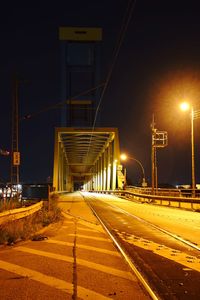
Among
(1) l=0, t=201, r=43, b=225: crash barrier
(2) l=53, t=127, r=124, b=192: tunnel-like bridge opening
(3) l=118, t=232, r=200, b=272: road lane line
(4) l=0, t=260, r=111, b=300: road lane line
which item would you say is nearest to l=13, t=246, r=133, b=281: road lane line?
(4) l=0, t=260, r=111, b=300: road lane line

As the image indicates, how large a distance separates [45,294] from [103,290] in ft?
2.70

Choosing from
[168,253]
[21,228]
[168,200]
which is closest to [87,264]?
[168,253]

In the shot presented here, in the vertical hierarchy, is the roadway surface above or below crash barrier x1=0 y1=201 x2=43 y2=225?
below

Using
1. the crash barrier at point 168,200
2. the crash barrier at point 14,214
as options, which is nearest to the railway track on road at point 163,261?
the crash barrier at point 14,214

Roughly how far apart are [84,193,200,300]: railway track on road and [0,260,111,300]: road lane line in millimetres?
827

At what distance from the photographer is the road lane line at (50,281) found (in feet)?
20.3

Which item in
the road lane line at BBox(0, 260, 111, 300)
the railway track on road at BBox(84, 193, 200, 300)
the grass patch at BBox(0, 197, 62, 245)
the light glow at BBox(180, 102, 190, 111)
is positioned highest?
the light glow at BBox(180, 102, 190, 111)

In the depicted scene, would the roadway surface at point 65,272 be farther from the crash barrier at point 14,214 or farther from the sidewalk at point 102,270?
the crash barrier at point 14,214

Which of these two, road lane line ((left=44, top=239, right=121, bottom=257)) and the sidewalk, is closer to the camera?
the sidewalk

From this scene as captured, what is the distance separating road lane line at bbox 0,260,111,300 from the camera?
6.20m

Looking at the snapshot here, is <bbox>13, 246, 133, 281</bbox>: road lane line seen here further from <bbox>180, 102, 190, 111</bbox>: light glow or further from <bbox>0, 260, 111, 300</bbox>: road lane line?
<bbox>180, 102, 190, 111</bbox>: light glow

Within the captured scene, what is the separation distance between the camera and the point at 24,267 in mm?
8070

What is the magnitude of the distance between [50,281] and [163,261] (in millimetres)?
2721

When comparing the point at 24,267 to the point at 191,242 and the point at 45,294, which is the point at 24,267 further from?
the point at 191,242
